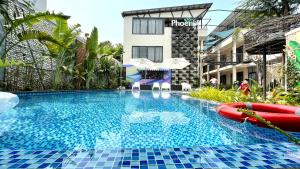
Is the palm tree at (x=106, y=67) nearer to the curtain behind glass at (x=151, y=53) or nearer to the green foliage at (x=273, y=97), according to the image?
the curtain behind glass at (x=151, y=53)

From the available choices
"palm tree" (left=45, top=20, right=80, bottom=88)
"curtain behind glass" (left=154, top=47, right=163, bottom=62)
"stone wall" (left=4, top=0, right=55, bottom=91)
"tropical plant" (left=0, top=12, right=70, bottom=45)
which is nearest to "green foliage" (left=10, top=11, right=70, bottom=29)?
"tropical plant" (left=0, top=12, right=70, bottom=45)

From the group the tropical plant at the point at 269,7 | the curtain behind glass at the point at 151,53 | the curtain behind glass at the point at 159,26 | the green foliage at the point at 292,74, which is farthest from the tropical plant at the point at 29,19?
the curtain behind glass at the point at 159,26

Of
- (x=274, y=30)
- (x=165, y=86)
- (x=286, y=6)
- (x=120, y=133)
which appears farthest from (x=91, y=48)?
(x=286, y=6)

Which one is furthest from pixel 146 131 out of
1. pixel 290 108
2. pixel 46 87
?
pixel 46 87

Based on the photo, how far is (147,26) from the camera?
87.4ft

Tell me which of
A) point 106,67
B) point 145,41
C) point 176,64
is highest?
point 145,41

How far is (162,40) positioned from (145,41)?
6.21ft

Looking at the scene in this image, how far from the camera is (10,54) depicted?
12.1 metres

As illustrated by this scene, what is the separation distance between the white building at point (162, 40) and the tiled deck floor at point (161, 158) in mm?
22175

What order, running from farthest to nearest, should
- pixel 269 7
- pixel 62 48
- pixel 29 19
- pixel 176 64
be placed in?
pixel 176 64 < pixel 269 7 < pixel 62 48 < pixel 29 19

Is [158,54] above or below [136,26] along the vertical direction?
below

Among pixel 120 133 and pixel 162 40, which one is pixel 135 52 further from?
pixel 120 133

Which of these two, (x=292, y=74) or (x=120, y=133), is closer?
(x=120, y=133)

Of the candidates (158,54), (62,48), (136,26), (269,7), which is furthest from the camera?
(136,26)
